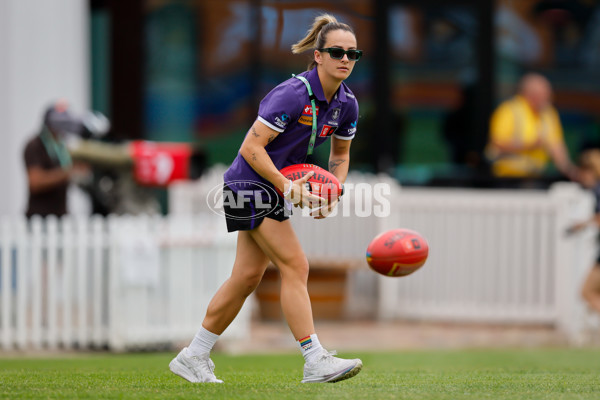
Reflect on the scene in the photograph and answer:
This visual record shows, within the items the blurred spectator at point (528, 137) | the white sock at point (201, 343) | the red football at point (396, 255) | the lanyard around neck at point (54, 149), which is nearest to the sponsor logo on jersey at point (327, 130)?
the red football at point (396, 255)

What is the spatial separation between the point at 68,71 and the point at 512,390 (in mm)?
9541

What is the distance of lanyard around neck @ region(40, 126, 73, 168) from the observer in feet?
35.2

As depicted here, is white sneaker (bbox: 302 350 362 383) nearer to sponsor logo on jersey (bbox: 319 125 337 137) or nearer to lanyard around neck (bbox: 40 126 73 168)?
sponsor logo on jersey (bbox: 319 125 337 137)

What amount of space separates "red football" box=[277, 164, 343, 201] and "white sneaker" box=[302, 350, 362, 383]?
2.82 ft

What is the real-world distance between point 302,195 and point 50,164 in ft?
19.2

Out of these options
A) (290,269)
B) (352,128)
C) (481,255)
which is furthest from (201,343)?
(481,255)

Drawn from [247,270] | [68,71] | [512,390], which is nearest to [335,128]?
[247,270]

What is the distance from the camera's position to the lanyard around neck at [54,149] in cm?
1072

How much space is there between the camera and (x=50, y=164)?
10.7m

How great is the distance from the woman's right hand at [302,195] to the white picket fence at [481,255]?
6.20 m

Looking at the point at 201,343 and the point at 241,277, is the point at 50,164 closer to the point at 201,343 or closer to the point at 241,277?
the point at 201,343

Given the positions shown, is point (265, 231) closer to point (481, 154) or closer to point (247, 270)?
point (247, 270)

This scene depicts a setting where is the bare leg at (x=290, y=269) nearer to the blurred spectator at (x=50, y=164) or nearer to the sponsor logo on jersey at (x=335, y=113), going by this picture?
the sponsor logo on jersey at (x=335, y=113)

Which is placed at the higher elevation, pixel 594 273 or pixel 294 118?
pixel 294 118
